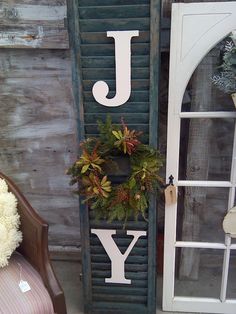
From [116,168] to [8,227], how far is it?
583mm

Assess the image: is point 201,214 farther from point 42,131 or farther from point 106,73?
point 42,131

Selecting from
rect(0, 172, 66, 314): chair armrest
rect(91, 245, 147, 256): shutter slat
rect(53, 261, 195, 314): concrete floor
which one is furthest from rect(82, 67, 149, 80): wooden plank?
rect(53, 261, 195, 314): concrete floor

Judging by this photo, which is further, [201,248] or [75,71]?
[201,248]

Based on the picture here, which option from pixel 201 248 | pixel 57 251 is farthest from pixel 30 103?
pixel 201 248

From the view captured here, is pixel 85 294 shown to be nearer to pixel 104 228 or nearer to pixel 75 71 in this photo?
pixel 104 228

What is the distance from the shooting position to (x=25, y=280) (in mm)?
1661

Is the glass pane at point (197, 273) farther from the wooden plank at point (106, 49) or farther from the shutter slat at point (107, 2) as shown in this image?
the shutter slat at point (107, 2)

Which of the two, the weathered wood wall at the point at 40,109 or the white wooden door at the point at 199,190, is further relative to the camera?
the weathered wood wall at the point at 40,109

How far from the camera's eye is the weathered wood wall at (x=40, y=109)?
7.00ft

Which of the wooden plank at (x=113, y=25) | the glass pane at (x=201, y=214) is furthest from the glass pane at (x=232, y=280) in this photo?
the wooden plank at (x=113, y=25)

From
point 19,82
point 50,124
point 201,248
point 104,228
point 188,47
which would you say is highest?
point 188,47

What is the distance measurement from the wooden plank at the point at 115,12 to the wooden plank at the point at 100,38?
7 centimetres

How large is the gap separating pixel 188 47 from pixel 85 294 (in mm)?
1449

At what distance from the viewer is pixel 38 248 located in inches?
65.4
